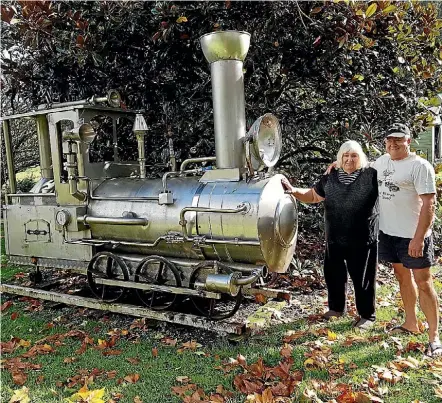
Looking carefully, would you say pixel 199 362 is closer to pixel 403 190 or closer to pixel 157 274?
pixel 157 274

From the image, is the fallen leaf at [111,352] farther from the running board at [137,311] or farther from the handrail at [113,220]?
the handrail at [113,220]

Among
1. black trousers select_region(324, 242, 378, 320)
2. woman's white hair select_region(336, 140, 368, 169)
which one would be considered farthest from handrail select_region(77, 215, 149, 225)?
woman's white hair select_region(336, 140, 368, 169)

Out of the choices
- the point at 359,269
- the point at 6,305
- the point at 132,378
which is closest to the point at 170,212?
the point at 132,378

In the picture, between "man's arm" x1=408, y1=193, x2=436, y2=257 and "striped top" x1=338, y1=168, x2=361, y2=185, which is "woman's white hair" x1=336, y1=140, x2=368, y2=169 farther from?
"man's arm" x1=408, y1=193, x2=436, y2=257

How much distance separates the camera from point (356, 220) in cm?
435

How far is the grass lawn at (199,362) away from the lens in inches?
130

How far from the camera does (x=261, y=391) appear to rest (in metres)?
3.28

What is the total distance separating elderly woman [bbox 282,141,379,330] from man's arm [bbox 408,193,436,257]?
1.95ft

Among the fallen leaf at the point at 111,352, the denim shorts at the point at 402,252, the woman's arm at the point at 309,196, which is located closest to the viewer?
the denim shorts at the point at 402,252

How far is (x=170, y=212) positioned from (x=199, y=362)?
1485 millimetres

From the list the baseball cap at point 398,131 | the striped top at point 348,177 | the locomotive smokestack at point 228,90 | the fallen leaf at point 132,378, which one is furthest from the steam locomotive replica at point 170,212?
the baseball cap at point 398,131

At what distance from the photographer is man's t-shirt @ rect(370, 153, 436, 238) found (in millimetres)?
3838

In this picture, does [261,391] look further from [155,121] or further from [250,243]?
[155,121]

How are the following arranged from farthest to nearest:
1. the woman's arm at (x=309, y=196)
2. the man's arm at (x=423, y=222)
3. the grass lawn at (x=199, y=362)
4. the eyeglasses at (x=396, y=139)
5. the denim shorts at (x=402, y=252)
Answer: the woman's arm at (x=309, y=196) → the eyeglasses at (x=396, y=139) → the denim shorts at (x=402, y=252) → the man's arm at (x=423, y=222) → the grass lawn at (x=199, y=362)
